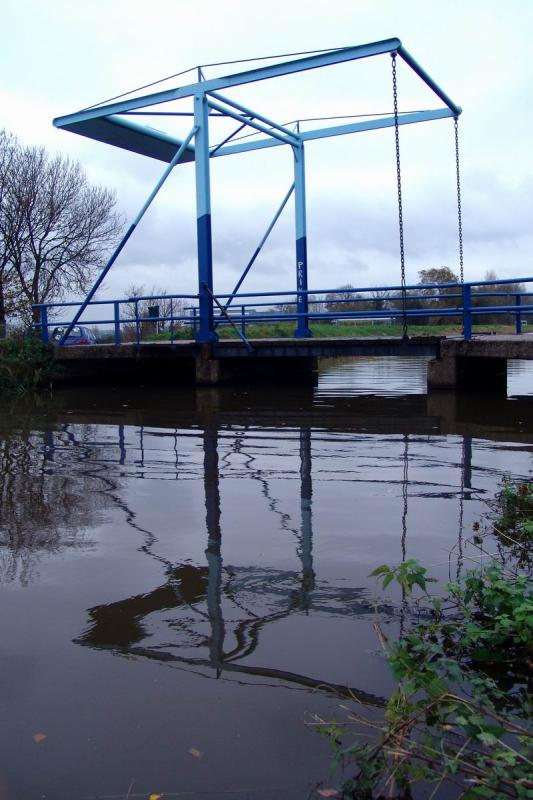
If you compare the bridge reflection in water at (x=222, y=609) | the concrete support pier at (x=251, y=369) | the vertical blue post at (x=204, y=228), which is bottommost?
the bridge reflection in water at (x=222, y=609)

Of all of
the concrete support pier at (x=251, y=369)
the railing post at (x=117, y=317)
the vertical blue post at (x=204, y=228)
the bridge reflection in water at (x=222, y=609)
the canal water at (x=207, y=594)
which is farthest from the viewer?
the railing post at (x=117, y=317)

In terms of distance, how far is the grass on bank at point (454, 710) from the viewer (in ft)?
6.97

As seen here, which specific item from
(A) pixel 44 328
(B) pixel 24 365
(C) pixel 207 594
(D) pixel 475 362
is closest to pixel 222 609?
(C) pixel 207 594

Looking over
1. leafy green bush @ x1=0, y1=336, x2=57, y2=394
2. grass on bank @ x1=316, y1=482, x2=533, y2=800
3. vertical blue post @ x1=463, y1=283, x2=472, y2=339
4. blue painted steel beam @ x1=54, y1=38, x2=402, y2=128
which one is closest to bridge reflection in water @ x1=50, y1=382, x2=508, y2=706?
grass on bank @ x1=316, y1=482, x2=533, y2=800

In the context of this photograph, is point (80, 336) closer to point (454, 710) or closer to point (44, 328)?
point (44, 328)

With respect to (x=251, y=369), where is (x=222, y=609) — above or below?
below

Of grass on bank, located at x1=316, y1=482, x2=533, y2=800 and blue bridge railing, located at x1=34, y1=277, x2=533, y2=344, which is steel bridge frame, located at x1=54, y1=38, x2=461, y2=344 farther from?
grass on bank, located at x1=316, y1=482, x2=533, y2=800

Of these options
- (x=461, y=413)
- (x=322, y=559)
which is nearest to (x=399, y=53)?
(x=461, y=413)

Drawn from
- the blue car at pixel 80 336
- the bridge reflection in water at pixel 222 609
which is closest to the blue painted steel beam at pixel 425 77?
the bridge reflection in water at pixel 222 609

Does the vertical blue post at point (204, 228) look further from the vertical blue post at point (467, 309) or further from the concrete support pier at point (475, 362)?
the vertical blue post at point (467, 309)

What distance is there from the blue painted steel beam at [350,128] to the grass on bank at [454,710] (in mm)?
13400

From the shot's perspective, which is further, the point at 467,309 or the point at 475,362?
the point at 475,362

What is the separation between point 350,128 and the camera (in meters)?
16.5

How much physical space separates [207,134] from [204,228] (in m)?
1.93
